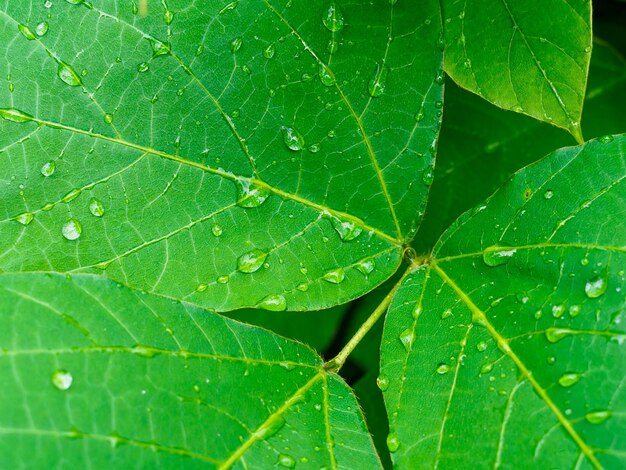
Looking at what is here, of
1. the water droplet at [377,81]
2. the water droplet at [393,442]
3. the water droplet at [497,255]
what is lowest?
the water droplet at [393,442]

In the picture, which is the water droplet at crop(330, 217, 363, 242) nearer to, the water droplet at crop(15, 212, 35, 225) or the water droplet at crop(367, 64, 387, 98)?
the water droplet at crop(367, 64, 387, 98)

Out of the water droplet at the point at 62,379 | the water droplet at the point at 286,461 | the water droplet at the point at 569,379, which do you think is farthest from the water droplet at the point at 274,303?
the water droplet at the point at 569,379

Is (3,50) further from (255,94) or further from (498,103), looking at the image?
(498,103)

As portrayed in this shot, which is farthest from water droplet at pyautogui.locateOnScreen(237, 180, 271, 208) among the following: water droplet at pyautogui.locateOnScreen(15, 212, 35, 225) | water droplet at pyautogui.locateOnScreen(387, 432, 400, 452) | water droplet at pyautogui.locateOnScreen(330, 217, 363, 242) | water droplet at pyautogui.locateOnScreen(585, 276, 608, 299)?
water droplet at pyautogui.locateOnScreen(585, 276, 608, 299)

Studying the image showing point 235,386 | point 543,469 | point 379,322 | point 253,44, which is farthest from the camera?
point 379,322

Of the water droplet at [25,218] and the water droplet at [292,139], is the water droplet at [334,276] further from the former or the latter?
the water droplet at [25,218]

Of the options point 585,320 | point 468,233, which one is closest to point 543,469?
point 585,320
